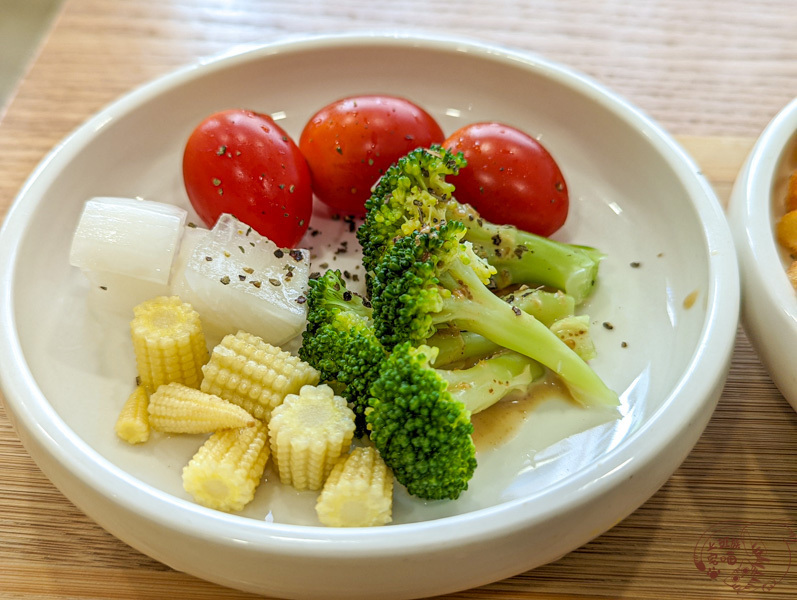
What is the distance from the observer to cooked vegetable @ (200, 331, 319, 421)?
1605 mm

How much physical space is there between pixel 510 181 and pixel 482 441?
0.75 meters

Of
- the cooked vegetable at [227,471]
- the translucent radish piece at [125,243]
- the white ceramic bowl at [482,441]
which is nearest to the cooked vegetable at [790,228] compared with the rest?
the white ceramic bowl at [482,441]

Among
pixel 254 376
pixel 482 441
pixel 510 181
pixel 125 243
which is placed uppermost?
pixel 510 181

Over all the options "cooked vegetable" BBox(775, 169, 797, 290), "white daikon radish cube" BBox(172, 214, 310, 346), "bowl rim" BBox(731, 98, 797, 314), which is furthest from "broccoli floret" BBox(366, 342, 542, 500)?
"cooked vegetable" BBox(775, 169, 797, 290)

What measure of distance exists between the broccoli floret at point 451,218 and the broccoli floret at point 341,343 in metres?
0.11

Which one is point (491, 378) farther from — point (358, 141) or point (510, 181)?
point (358, 141)

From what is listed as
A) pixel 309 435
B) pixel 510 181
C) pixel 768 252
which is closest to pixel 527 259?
pixel 510 181

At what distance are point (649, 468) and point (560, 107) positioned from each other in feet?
4.31

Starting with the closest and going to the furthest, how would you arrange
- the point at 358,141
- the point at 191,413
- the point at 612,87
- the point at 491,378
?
the point at 191,413 < the point at 491,378 < the point at 358,141 < the point at 612,87

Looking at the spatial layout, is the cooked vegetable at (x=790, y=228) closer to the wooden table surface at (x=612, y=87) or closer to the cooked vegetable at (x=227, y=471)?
the wooden table surface at (x=612, y=87)

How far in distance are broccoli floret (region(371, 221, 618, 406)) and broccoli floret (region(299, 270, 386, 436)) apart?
0.19 ft

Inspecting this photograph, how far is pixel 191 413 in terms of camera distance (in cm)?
156

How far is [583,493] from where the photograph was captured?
52.2 inches

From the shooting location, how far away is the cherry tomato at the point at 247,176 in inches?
77.5
